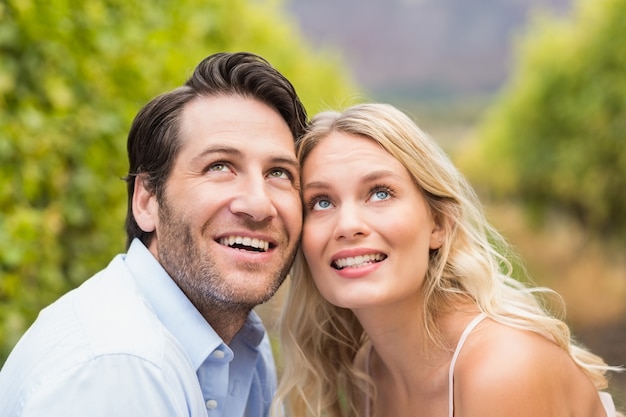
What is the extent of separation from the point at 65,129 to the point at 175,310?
135 centimetres

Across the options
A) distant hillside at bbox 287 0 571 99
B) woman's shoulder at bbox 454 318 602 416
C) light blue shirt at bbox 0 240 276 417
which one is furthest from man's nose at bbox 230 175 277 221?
distant hillside at bbox 287 0 571 99

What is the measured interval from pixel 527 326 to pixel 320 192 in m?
0.86

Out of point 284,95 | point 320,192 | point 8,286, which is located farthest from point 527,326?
point 8,286

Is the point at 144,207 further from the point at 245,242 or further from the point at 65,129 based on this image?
the point at 65,129

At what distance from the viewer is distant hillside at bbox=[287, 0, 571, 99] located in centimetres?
7250

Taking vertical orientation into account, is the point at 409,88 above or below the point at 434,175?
above

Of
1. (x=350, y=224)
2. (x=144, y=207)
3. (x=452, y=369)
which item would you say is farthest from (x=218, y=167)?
(x=452, y=369)

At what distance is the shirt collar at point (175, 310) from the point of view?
244cm

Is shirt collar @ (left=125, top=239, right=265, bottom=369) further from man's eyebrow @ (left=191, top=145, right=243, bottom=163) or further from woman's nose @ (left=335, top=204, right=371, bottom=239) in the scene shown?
woman's nose @ (left=335, top=204, right=371, bottom=239)

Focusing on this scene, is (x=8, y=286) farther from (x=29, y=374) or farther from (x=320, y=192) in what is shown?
(x=320, y=192)

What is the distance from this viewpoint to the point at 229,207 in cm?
251

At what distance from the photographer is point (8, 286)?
281 cm

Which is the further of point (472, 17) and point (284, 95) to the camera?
point (472, 17)

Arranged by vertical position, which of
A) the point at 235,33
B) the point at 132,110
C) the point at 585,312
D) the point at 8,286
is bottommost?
the point at 585,312
